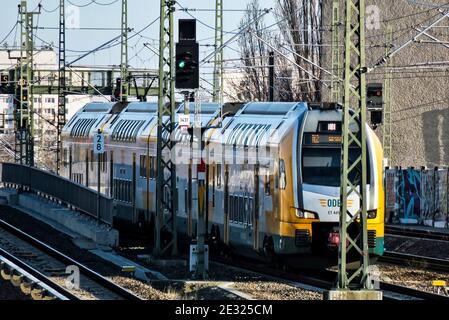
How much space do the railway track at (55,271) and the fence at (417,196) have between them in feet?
47.5

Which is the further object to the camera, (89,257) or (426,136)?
(426,136)

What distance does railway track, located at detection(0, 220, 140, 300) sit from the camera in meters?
23.1

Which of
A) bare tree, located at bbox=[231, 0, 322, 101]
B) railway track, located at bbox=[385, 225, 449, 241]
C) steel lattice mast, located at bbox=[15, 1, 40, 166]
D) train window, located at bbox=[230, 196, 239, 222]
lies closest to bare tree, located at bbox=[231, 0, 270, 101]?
bare tree, located at bbox=[231, 0, 322, 101]

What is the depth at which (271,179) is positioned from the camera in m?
25.4

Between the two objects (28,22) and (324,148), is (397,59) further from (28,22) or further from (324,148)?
(324,148)

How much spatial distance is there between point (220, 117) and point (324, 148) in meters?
5.58

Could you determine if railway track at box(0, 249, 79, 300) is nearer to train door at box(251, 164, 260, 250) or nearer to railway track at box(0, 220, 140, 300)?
railway track at box(0, 220, 140, 300)

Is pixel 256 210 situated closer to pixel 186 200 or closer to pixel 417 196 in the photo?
pixel 186 200

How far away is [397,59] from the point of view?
65.1 m

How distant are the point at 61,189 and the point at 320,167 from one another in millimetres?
17885

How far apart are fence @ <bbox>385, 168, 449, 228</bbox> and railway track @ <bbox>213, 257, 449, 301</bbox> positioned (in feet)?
48.1

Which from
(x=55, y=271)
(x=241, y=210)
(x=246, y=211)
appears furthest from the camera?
(x=55, y=271)

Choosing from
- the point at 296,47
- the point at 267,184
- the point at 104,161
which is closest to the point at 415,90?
the point at 296,47

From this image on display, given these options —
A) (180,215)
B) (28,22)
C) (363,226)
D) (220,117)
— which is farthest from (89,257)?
(28,22)
